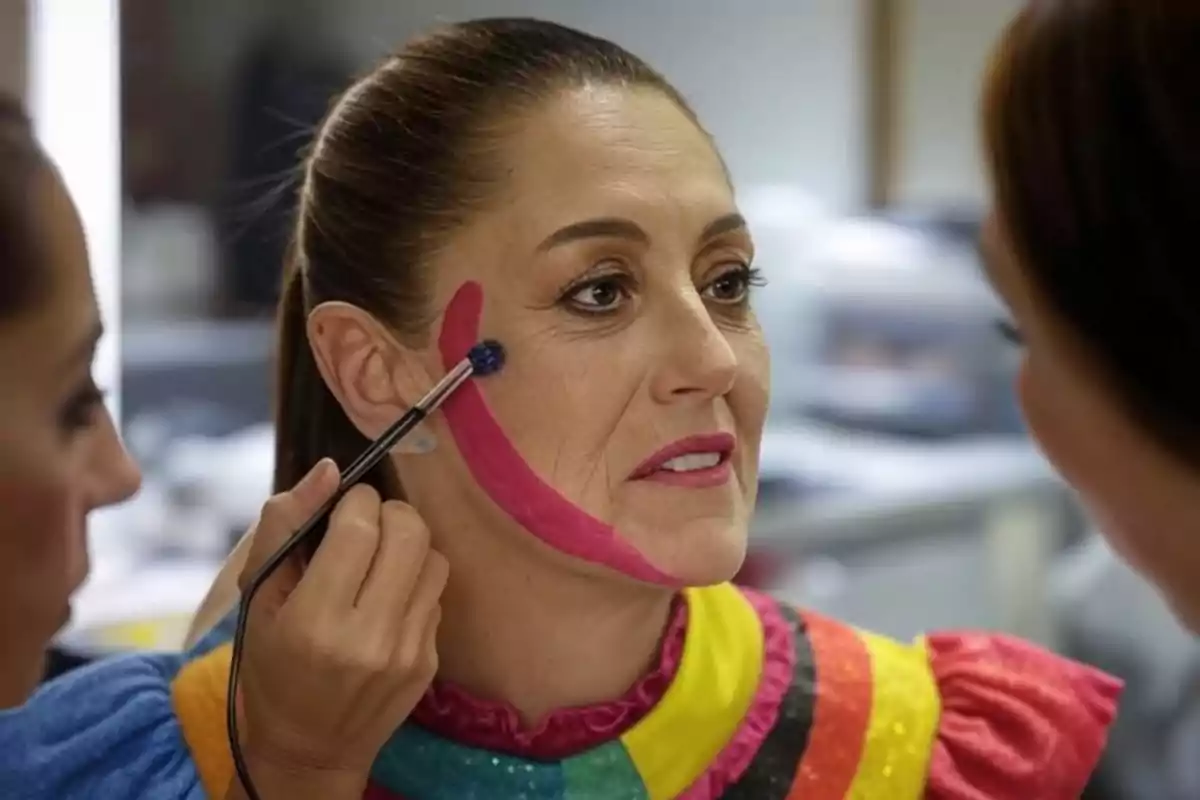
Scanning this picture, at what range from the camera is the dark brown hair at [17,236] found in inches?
31.4

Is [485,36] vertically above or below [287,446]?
above

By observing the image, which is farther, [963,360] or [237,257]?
[963,360]

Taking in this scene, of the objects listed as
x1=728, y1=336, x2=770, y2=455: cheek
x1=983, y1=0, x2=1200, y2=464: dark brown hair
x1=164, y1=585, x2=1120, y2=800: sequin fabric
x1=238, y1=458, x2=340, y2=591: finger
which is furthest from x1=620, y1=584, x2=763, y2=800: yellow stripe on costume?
x1=983, y1=0, x2=1200, y2=464: dark brown hair

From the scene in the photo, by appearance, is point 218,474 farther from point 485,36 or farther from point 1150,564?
point 1150,564

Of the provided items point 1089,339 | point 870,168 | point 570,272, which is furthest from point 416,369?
point 870,168

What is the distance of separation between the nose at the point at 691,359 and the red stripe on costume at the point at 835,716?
182mm

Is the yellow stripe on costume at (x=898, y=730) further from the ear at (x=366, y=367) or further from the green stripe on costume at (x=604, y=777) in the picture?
the ear at (x=366, y=367)

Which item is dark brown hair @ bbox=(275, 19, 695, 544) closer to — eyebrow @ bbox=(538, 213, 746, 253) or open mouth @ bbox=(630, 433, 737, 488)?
eyebrow @ bbox=(538, 213, 746, 253)

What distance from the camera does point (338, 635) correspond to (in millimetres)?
725

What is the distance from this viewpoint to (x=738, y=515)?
793mm

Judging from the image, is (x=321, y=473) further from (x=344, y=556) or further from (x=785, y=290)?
(x=785, y=290)

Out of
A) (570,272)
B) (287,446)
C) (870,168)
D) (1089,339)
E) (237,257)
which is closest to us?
(1089,339)

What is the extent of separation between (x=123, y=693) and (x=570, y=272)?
1.16 feet

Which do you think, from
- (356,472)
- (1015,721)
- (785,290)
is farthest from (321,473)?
(785,290)
